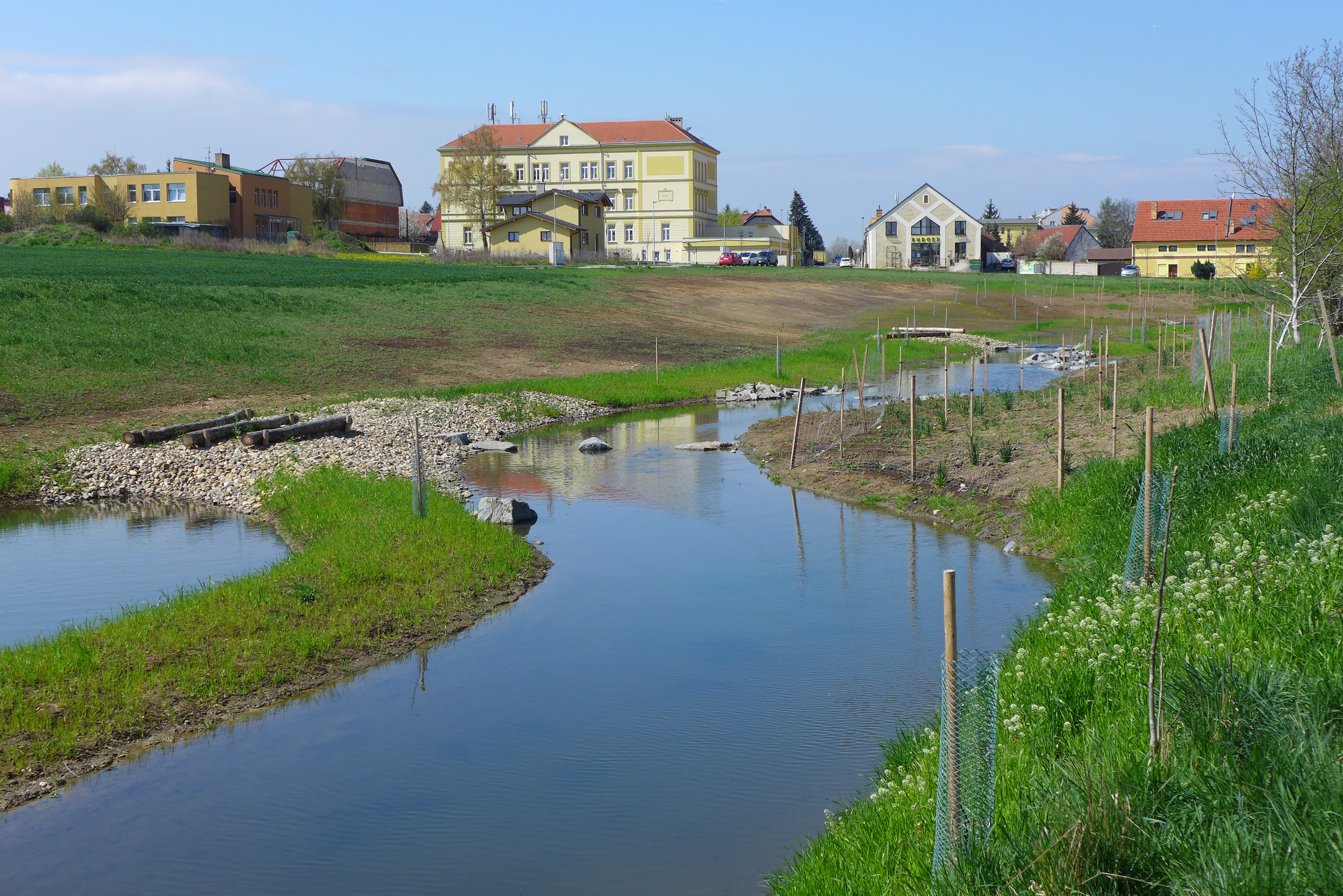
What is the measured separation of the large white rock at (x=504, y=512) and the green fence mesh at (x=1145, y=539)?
404 inches

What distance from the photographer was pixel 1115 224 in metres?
156

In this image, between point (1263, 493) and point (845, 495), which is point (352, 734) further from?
point (845, 495)

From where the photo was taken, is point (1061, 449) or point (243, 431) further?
point (243, 431)

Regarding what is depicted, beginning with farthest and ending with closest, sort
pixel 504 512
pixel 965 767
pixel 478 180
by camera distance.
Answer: pixel 478 180 → pixel 504 512 → pixel 965 767

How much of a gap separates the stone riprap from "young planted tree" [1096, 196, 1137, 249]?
117630 millimetres

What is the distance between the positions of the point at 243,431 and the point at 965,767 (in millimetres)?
22682

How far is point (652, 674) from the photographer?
12.3m

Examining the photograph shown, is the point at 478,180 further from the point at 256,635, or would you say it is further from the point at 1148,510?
the point at 1148,510

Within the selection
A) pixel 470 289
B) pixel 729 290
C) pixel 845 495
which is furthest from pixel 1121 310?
pixel 845 495

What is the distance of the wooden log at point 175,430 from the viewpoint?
25.2m

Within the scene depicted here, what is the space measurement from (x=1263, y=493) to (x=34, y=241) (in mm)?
79647

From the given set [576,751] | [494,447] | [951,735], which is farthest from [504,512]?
[951,735]

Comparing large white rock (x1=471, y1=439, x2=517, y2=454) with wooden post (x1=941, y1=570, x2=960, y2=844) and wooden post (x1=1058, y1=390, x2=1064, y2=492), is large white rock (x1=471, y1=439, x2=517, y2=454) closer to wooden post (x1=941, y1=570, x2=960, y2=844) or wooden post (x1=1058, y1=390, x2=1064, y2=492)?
wooden post (x1=1058, y1=390, x2=1064, y2=492)

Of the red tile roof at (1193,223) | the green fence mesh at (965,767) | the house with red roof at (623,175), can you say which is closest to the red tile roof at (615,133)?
the house with red roof at (623,175)
